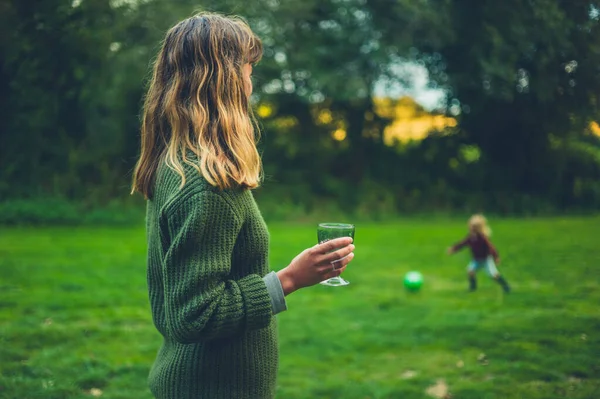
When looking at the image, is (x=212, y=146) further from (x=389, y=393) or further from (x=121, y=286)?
(x=121, y=286)

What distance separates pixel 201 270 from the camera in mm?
1584

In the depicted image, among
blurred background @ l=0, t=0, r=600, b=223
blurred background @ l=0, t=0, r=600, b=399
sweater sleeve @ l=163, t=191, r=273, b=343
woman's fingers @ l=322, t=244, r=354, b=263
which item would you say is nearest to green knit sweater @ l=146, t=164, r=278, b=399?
sweater sleeve @ l=163, t=191, r=273, b=343

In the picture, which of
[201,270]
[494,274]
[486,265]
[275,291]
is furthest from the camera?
[486,265]

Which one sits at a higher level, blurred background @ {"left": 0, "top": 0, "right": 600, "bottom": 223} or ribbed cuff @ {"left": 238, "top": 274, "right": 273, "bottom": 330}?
blurred background @ {"left": 0, "top": 0, "right": 600, "bottom": 223}

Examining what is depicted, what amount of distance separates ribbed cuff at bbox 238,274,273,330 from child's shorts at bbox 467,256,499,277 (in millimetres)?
6056

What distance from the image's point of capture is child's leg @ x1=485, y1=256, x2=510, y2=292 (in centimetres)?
724

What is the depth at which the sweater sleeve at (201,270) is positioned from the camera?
1.58 meters

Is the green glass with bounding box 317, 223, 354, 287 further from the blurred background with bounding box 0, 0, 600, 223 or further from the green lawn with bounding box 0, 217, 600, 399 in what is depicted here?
the green lawn with bounding box 0, 217, 600, 399

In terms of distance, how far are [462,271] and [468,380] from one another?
4235mm

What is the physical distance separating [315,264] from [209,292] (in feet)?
1.04

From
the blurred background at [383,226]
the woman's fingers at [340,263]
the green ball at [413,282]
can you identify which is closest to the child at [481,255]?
the blurred background at [383,226]

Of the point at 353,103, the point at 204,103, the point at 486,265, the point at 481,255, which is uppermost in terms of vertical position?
the point at 353,103

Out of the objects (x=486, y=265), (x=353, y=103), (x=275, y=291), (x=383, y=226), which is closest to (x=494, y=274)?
(x=486, y=265)

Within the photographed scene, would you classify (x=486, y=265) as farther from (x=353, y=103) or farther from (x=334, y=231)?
(x=353, y=103)
